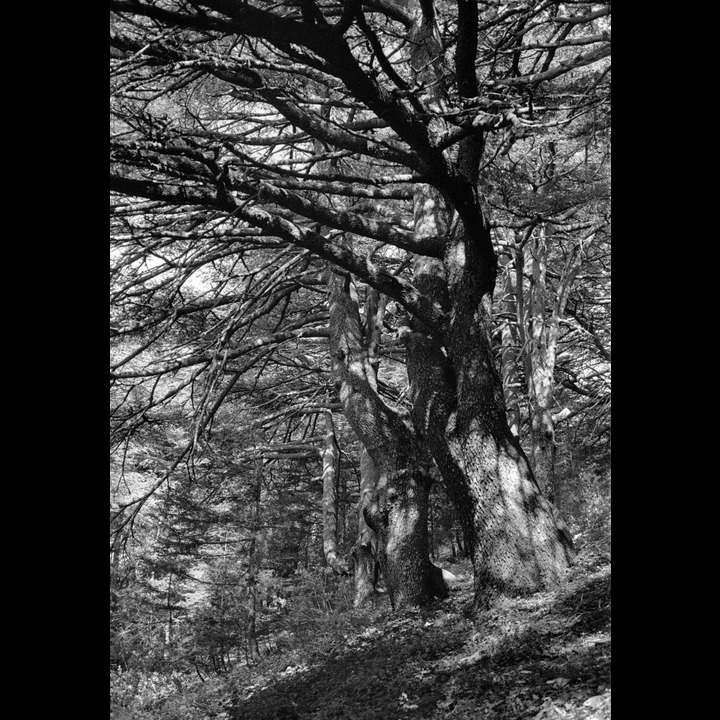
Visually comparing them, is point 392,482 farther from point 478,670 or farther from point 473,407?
point 478,670

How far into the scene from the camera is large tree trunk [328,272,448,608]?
23.6ft

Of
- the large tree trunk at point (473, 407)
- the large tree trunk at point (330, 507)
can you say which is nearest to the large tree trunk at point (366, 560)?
the large tree trunk at point (330, 507)

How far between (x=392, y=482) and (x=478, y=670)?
3.50 meters

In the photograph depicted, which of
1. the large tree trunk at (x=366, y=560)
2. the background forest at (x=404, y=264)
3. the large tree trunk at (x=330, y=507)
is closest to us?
the background forest at (x=404, y=264)

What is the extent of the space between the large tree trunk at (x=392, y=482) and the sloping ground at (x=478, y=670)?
110 cm

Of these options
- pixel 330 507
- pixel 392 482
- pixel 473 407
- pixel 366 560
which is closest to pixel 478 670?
pixel 473 407

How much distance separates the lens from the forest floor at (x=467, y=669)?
3.49 m

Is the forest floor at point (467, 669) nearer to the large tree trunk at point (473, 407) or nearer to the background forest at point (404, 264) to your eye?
the background forest at point (404, 264)

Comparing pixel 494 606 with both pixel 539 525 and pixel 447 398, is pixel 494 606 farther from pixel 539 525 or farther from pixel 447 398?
pixel 447 398
